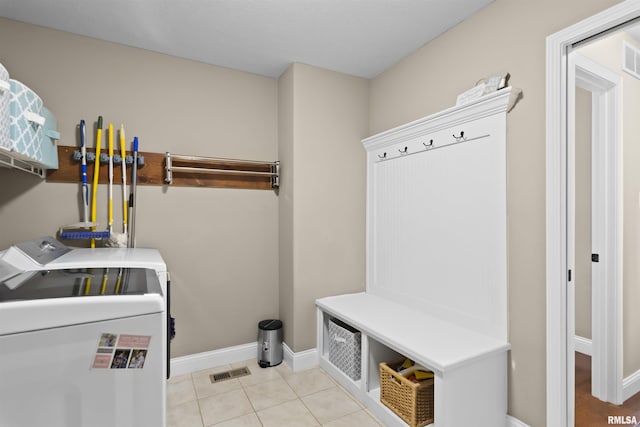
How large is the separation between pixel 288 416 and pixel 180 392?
0.80 meters

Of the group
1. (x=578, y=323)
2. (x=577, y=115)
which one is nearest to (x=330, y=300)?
(x=578, y=323)

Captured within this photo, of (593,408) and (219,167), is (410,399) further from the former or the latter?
(219,167)

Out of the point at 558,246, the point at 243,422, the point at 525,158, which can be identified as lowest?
the point at 243,422

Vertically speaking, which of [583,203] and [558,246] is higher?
[583,203]

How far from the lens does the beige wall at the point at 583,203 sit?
2.23 m

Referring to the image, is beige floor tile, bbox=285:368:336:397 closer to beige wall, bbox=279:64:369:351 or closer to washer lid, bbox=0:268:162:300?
beige wall, bbox=279:64:369:351

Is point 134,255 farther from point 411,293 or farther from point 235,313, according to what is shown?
point 411,293

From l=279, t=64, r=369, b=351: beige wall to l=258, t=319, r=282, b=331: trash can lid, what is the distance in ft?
0.30

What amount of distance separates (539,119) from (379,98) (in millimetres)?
1408

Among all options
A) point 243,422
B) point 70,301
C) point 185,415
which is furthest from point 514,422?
point 70,301

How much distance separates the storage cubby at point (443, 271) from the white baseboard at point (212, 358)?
61cm

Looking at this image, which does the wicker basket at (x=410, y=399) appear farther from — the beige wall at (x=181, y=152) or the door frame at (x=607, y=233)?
the beige wall at (x=181, y=152)

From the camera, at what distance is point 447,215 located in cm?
212

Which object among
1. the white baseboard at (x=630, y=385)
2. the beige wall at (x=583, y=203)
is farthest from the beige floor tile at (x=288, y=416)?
the beige wall at (x=583, y=203)
